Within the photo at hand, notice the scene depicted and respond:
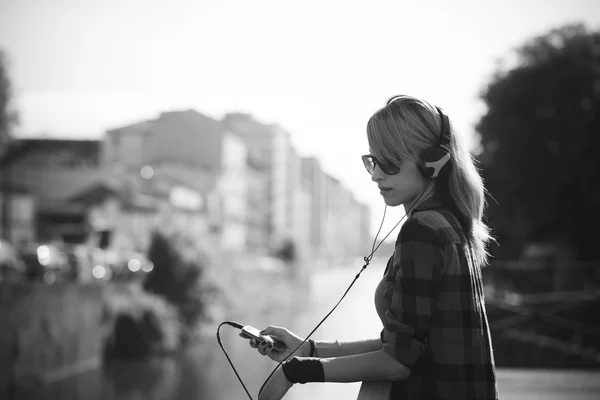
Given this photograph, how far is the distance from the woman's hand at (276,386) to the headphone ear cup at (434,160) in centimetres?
51

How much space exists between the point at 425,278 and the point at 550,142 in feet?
94.9

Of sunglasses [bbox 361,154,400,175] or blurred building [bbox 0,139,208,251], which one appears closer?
sunglasses [bbox 361,154,400,175]

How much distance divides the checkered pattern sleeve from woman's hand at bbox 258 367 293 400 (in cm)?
22

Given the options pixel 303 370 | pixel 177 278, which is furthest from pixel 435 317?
pixel 177 278

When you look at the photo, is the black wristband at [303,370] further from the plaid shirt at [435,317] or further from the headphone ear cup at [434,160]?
the headphone ear cup at [434,160]

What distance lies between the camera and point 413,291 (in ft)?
5.55

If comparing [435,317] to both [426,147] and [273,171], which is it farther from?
[273,171]

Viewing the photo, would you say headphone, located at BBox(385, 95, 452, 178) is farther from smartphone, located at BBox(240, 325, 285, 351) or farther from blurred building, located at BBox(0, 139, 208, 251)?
blurred building, located at BBox(0, 139, 208, 251)

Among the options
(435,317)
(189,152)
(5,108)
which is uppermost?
(189,152)

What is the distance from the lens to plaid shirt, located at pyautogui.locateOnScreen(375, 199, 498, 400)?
1.70m

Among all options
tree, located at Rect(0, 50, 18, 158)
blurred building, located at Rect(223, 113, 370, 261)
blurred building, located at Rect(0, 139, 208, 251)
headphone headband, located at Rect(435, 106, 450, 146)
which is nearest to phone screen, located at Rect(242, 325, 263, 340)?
headphone headband, located at Rect(435, 106, 450, 146)

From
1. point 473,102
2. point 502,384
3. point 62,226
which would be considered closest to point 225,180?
Result: point 62,226

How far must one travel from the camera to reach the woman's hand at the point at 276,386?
1.78 m

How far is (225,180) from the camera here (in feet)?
229
